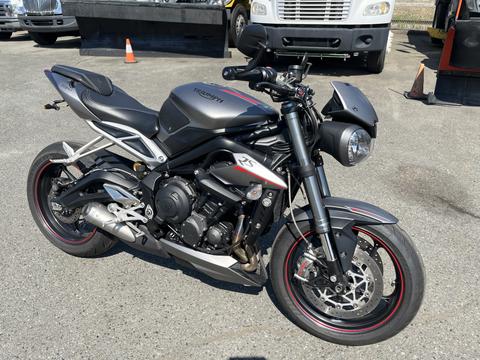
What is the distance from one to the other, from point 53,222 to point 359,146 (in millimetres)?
2493

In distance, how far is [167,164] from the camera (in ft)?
8.52

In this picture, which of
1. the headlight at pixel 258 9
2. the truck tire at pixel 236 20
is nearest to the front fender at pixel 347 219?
the headlight at pixel 258 9

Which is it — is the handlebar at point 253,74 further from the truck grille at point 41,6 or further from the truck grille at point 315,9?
the truck grille at point 41,6

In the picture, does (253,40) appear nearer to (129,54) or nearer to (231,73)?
(231,73)

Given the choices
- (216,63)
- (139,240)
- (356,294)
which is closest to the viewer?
(356,294)

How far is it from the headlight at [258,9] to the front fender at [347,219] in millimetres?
6324

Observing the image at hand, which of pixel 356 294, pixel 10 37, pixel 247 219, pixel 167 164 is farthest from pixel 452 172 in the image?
pixel 10 37

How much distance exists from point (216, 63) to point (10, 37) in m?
9.19

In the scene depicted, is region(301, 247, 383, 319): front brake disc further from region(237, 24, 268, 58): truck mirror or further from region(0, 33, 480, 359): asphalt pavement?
region(237, 24, 268, 58): truck mirror

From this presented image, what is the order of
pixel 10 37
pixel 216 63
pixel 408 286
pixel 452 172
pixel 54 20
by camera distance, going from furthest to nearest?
pixel 10 37 < pixel 54 20 < pixel 216 63 < pixel 452 172 < pixel 408 286

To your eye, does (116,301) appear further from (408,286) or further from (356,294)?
(408,286)

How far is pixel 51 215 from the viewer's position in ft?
11.2

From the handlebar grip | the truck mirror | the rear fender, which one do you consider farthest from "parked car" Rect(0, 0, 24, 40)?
the truck mirror

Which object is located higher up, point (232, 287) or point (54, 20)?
point (54, 20)
